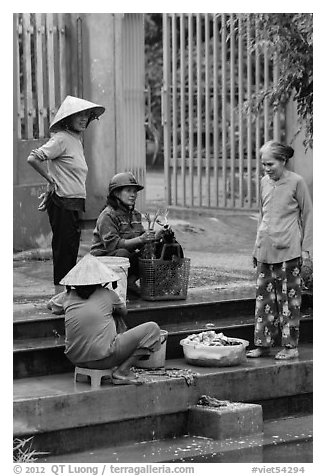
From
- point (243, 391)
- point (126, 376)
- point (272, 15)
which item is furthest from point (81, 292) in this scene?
point (272, 15)

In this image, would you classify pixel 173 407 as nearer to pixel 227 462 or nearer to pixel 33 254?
pixel 227 462

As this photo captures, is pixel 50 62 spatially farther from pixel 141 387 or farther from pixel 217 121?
pixel 141 387

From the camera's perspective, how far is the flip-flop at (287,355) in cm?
916

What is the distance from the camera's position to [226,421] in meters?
8.20

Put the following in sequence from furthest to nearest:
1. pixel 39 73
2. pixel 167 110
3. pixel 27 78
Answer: pixel 167 110 < pixel 39 73 < pixel 27 78

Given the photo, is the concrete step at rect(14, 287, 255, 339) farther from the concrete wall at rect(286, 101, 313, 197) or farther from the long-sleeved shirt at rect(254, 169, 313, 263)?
the concrete wall at rect(286, 101, 313, 197)

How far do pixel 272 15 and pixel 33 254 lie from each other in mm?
3370

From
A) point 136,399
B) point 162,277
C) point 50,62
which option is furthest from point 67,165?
point 50,62

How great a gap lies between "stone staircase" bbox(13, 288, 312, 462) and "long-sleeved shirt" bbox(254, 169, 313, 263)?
84cm

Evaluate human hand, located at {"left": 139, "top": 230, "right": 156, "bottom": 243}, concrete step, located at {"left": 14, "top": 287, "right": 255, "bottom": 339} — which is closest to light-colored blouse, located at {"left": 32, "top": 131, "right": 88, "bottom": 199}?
human hand, located at {"left": 139, "top": 230, "right": 156, "bottom": 243}

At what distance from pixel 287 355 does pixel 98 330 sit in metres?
1.75

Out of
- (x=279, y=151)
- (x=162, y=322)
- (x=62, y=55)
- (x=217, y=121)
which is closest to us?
(x=279, y=151)

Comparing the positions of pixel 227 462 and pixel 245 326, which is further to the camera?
pixel 245 326

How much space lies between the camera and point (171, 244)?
959 centimetres
